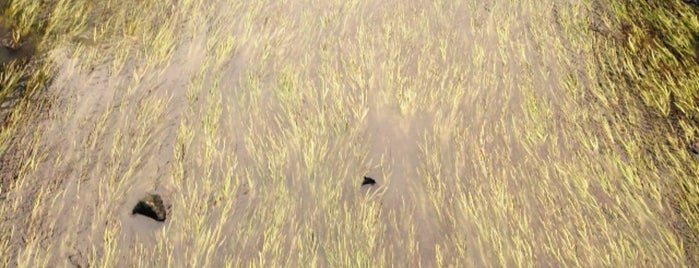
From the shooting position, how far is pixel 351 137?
1837mm

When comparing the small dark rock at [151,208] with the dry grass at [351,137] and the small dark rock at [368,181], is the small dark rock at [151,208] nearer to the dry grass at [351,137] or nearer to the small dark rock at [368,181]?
the dry grass at [351,137]

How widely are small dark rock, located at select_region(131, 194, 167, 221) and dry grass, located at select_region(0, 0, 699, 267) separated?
26 millimetres

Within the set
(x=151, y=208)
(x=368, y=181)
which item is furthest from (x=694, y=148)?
(x=151, y=208)

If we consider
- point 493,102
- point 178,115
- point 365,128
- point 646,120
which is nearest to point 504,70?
point 493,102

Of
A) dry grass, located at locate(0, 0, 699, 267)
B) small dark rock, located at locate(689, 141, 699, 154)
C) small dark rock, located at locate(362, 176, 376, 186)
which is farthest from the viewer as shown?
small dark rock, located at locate(689, 141, 699, 154)

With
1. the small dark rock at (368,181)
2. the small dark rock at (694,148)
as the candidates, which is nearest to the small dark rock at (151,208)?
the small dark rock at (368,181)

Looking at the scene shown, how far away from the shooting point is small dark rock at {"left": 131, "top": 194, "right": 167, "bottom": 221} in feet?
5.09

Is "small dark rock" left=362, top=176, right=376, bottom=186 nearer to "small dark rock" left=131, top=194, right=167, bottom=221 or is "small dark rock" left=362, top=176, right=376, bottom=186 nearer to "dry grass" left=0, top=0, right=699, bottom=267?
"dry grass" left=0, top=0, right=699, bottom=267

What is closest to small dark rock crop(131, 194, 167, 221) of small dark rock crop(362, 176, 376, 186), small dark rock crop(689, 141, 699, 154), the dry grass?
the dry grass

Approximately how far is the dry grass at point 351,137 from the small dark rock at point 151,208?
0.09 ft

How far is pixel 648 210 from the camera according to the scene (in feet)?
5.37

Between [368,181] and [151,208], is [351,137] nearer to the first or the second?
[368,181]

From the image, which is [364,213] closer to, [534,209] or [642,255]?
[534,209]

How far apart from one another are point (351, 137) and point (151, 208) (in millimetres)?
625
